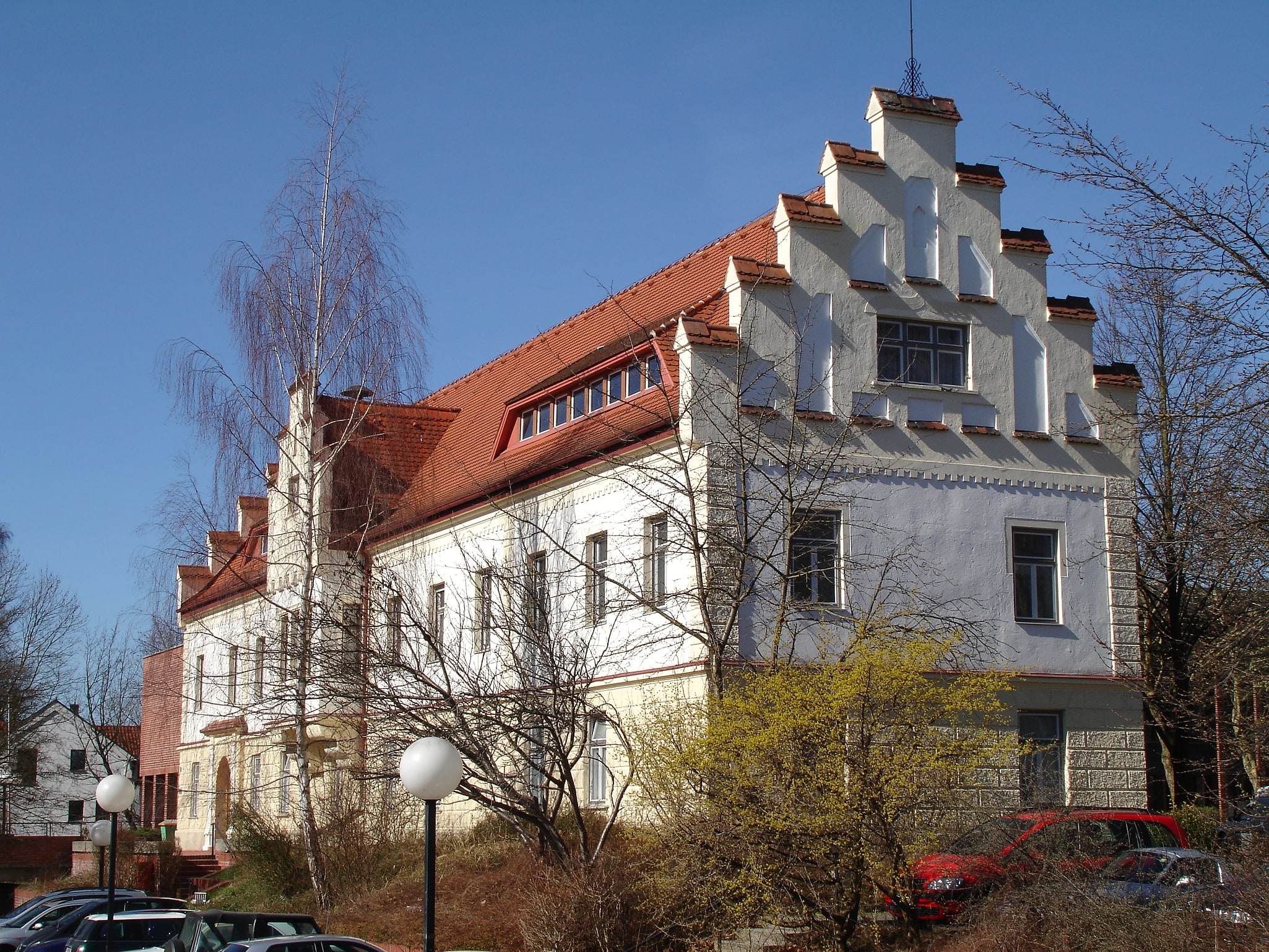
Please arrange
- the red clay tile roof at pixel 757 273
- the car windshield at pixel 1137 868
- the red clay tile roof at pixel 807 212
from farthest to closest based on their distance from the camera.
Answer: the red clay tile roof at pixel 807 212 → the red clay tile roof at pixel 757 273 → the car windshield at pixel 1137 868

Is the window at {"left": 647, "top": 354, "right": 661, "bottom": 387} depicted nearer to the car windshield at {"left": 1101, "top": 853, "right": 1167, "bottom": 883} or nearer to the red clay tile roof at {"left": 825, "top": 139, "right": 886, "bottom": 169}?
the red clay tile roof at {"left": 825, "top": 139, "right": 886, "bottom": 169}

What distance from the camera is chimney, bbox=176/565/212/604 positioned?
1880 inches

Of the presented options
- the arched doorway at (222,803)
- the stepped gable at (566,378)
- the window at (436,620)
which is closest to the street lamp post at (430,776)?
the window at (436,620)

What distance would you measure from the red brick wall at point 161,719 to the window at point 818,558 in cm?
3059

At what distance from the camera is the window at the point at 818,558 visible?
69.9 ft

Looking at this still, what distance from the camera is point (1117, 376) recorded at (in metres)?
24.0

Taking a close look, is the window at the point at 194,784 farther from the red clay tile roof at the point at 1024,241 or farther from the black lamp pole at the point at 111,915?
the red clay tile roof at the point at 1024,241

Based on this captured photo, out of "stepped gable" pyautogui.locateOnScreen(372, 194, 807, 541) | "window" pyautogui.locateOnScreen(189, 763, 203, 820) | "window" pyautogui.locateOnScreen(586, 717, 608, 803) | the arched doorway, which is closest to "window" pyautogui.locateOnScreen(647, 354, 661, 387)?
"stepped gable" pyautogui.locateOnScreen(372, 194, 807, 541)

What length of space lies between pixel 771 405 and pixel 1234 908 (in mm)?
11808

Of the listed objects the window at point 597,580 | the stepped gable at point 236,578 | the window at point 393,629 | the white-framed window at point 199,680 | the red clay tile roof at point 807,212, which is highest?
the red clay tile roof at point 807,212

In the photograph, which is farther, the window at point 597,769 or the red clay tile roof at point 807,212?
the window at point 597,769

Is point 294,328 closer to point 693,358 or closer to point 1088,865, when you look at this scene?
point 693,358

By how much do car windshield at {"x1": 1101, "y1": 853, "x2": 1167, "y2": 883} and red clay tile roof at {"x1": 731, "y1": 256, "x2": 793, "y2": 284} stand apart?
10.8m

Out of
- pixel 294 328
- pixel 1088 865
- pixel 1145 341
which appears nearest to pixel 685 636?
pixel 1088 865
